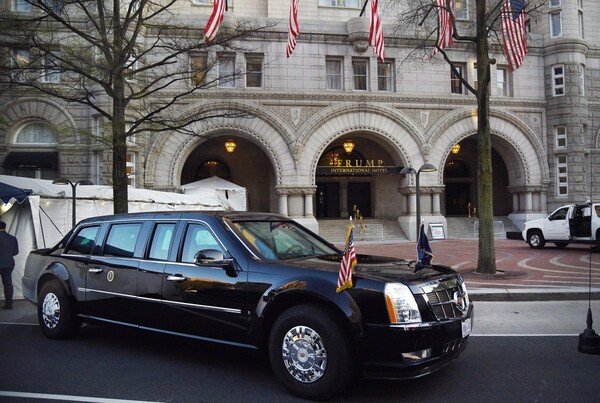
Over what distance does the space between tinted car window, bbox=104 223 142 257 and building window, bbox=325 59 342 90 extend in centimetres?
2009

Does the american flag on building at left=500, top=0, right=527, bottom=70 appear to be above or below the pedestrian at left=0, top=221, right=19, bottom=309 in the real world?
above

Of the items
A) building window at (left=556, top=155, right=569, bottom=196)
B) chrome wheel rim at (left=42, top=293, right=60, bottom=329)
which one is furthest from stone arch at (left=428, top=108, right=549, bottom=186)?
chrome wheel rim at (left=42, top=293, right=60, bottom=329)

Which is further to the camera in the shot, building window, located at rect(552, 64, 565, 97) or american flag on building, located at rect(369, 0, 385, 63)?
building window, located at rect(552, 64, 565, 97)

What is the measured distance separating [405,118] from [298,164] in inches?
242

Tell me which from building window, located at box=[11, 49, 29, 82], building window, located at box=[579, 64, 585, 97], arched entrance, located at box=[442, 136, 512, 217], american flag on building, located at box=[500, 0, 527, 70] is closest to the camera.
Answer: building window, located at box=[11, 49, 29, 82]

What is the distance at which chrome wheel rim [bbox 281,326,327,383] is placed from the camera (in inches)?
166

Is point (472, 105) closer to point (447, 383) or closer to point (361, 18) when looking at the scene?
point (361, 18)

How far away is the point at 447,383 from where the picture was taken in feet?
15.4

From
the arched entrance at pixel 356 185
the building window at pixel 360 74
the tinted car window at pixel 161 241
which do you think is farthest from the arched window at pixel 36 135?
the tinted car window at pixel 161 241

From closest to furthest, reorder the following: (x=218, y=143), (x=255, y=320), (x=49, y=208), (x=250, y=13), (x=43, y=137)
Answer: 1. (x=255, y=320)
2. (x=49, y=208)
3. (x=43, y=137)
4. (x=250, y=13)
5. (x=218, y=143)

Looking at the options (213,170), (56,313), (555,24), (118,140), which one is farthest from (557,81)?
(56,313)

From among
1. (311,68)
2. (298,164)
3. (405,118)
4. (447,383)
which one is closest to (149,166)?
(298,164)

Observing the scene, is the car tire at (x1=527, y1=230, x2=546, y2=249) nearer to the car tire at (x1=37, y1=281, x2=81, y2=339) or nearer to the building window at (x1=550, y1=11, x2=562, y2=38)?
the building window at (x1=550, y1=11, x2=562, y2=38)

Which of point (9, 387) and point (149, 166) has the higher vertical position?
point (149, 166)
